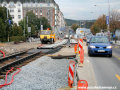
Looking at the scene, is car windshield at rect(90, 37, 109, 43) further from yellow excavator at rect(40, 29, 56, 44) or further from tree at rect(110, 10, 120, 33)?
tree at rect(110, 10, 120, 33)

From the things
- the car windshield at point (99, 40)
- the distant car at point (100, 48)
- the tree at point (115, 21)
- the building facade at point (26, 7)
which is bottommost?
the distant car at point (100, 48)

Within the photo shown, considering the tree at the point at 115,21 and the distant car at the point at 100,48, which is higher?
the tree at the point at 115,21

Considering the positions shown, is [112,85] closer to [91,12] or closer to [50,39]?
[50,39]

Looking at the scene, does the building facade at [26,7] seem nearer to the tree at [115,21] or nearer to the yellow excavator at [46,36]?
the tree at [115,21]

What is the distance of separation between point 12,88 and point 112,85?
10.3 feet

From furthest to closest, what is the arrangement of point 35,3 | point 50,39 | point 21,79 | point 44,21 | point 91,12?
point 35,3
point 44,21
point 91,12
point 50,39
point 21,79

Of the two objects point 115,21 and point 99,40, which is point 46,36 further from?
point 115,21

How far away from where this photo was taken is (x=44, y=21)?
8375 centimetres

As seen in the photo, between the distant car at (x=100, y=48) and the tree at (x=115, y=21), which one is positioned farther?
the tree at (x=115, y=21)

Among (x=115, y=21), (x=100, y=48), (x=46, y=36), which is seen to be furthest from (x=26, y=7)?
(x=100, y=48)

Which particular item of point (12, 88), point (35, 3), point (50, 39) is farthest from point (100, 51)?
point (35, 3)

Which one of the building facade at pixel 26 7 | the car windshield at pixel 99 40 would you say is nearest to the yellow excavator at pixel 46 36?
the car windshield at pixel 99 40

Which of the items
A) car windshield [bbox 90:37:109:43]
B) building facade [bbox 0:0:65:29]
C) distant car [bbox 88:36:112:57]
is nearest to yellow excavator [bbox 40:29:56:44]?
car windshield [bbox 90:37:109:43]

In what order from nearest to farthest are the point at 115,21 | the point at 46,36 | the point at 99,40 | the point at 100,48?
the point at 100,48 < the point at 99,40 < the point at 46,36 < the point at 115,21
